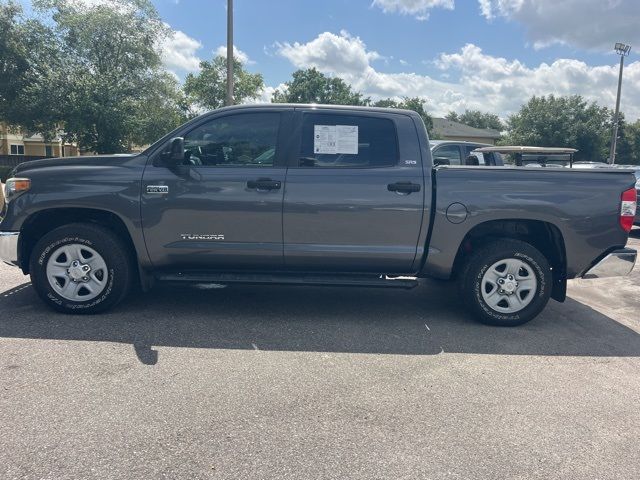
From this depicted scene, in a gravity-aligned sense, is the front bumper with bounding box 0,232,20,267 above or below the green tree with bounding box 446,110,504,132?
below

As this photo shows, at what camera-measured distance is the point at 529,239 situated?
496cm

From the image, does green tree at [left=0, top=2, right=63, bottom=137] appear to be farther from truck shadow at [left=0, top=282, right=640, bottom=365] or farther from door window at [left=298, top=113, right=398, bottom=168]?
door window at [left=298, top=113, right=398, bottom=168]

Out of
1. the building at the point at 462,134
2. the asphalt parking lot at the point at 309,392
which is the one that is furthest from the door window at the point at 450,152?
the building at the point at 462,134

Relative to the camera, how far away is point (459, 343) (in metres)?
4.35

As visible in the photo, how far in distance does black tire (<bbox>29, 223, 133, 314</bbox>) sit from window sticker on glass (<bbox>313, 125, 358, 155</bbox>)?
207 centimetres

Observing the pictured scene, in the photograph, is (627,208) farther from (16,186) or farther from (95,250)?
(16,186)

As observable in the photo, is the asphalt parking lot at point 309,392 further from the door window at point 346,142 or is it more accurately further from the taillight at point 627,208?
the door window at point 346,142

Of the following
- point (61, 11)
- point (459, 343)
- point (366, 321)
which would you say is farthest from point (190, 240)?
point (61, 11)

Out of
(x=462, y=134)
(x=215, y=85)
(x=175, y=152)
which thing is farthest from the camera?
(x=462, y=134)

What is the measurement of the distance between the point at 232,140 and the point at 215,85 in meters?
34.4

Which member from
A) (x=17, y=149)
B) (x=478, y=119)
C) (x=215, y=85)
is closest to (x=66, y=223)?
(x=215, y=85)

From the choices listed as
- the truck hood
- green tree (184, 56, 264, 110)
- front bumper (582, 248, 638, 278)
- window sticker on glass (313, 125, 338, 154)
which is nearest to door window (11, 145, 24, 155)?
green tree (184, 56, 264, 110)

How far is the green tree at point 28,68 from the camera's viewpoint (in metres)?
20.6

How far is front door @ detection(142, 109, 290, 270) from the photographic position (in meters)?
4.52
